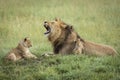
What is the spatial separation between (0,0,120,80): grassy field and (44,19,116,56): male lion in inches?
19.3

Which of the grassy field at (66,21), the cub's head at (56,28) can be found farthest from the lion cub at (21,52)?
the cub's head at (56,28)

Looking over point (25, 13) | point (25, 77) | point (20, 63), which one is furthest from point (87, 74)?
point (25, 13)

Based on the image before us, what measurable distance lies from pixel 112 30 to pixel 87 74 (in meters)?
7.05

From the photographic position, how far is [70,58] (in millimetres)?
10891

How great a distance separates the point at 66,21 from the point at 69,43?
6.39m

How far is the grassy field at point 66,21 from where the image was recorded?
9789mm

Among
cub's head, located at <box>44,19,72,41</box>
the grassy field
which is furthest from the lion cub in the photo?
cub's head, located at <box>44,19,72,41</box>

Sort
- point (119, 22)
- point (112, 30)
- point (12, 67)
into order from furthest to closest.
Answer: point (119, 22), point (112, 30), point (12, 67)

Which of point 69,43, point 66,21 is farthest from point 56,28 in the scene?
point 66,21

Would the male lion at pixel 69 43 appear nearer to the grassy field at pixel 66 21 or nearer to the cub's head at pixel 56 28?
the cub's head at pixel 56 28

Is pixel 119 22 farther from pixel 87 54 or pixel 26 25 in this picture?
pixel 87 54

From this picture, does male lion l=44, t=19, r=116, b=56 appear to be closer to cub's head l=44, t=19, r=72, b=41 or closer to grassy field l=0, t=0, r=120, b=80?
cub's head l=44, t=19, r=72, b=41

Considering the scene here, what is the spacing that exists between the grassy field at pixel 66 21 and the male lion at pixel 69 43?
0.49 m

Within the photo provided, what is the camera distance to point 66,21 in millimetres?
18078
